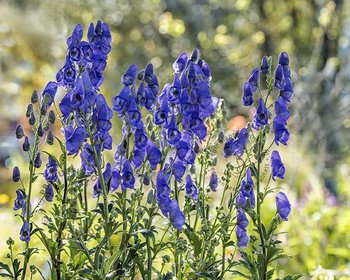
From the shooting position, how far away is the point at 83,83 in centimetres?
183

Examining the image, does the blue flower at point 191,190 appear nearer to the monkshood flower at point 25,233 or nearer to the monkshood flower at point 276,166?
the monkshood flower at point 276,166

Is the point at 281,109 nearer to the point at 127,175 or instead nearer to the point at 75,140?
the point at 127,175

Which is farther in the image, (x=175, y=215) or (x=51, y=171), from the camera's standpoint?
(x=51, y=171)

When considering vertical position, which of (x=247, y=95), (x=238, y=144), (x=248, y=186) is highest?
(x=247, y=95)

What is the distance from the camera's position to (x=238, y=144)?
6.87 ft

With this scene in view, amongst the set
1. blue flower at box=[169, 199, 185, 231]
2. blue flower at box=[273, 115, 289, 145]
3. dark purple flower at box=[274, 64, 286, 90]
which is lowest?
blue flower at box=[169, 199, 185, 231]

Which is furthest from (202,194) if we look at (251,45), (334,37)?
(251,45)

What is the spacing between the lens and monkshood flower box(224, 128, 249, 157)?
6.84 feet

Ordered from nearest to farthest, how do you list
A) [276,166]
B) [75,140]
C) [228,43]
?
[75,140], [276,166], [228,43]

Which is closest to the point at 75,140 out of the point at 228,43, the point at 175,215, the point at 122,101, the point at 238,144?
the point at 122,101

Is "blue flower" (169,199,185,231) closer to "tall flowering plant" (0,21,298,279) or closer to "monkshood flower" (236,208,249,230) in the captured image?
"tall flowering plant" (0,21,298,279)

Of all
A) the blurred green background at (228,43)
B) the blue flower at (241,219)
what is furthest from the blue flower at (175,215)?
the blurred green background at (228,43)

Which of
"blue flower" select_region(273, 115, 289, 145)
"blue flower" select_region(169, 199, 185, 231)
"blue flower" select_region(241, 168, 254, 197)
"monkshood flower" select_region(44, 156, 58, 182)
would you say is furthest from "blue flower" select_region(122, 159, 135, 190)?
"blue flower" select_region(273, 115, 289, 145)

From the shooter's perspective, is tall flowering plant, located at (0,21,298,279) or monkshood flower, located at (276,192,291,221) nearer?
tall flowering plant, located at (0,21,298,279)
